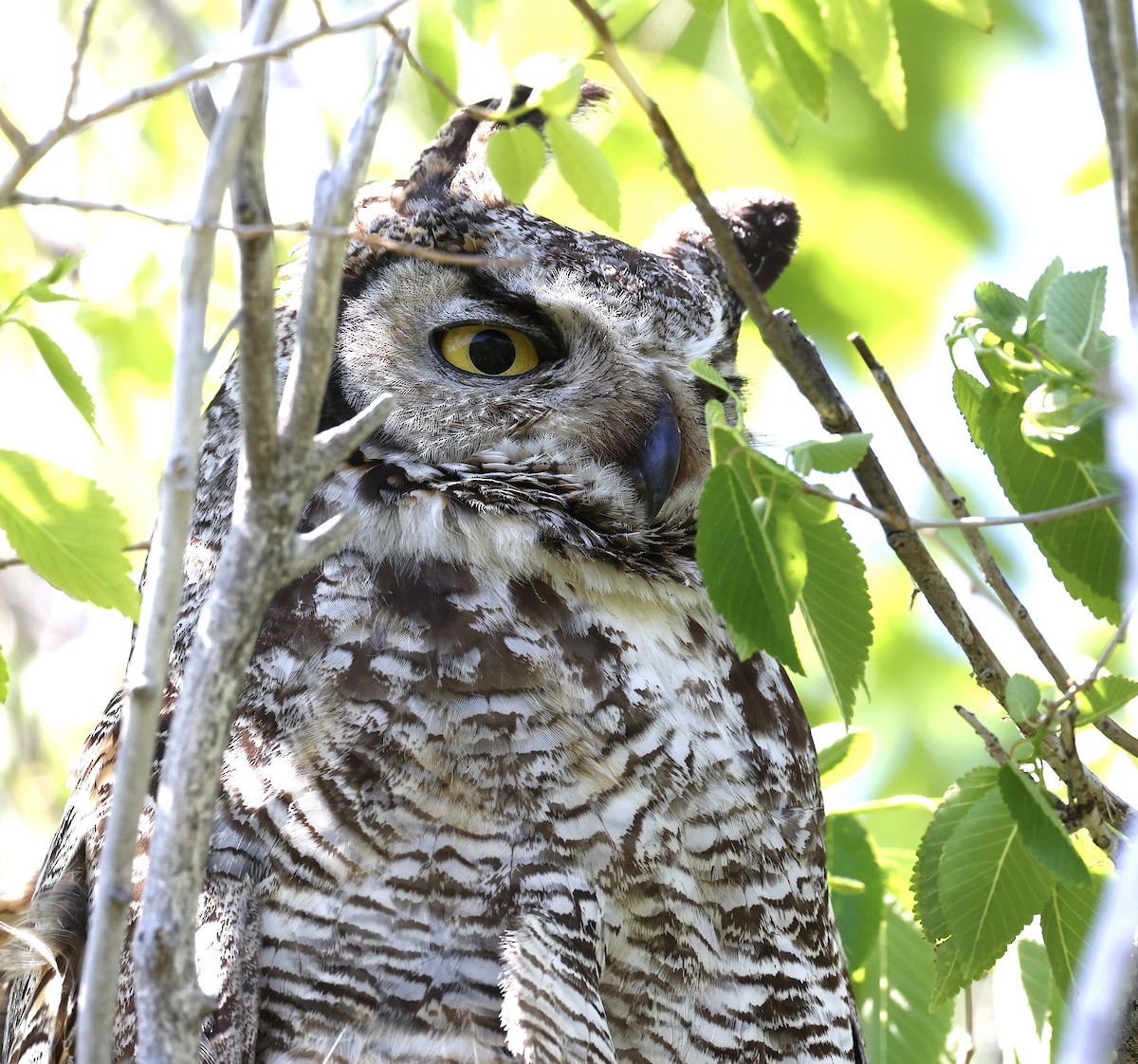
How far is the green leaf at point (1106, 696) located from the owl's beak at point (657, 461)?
70cm

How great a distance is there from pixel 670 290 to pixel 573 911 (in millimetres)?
988

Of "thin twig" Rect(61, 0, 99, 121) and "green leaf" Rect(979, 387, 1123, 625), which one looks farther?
"green leaf" Rect(979, 387, 1123, 625)

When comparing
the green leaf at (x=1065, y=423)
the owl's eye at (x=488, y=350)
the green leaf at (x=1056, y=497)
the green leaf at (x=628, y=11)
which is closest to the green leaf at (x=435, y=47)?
the owl's eye at (x=488, y=350)

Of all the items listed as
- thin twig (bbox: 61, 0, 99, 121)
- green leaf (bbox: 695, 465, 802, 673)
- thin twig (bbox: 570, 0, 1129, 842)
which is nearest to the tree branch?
thin twig (bbox: 61, 0, 99, 121)

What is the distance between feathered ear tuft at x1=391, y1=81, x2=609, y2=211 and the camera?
218 cm

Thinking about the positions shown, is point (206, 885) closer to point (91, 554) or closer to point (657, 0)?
point (91, 554)

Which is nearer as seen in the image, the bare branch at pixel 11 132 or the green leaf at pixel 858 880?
the bare branch at pixel 11 132

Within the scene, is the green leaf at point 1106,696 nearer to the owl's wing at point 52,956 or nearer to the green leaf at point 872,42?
the green leaf at point 872,42

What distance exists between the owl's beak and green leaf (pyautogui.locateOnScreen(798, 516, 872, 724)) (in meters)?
0.59

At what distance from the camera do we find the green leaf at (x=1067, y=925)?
1.44 meters

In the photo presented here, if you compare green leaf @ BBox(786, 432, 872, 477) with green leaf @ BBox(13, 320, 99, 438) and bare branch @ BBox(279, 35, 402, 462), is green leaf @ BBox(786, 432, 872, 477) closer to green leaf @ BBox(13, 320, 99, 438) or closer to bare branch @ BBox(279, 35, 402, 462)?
bare branch @ BBox(279, 35, 402, 462)

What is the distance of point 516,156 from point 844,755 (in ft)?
3.53

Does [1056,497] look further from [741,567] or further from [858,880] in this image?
[858,880]

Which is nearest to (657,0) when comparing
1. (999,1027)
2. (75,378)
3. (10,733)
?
(75,378)
